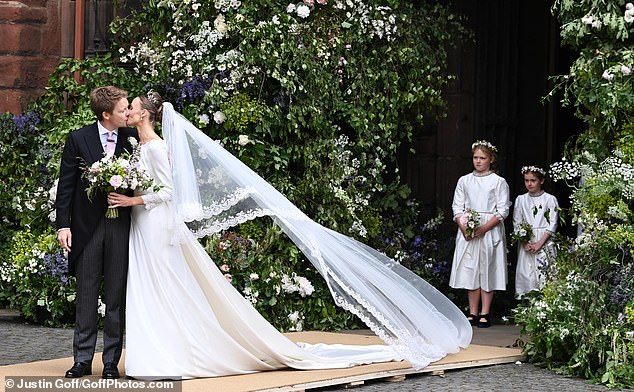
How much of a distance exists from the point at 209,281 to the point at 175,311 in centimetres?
31

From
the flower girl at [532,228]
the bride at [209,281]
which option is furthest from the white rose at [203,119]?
the flower girl at [532,228]

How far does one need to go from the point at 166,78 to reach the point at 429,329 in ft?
12.6

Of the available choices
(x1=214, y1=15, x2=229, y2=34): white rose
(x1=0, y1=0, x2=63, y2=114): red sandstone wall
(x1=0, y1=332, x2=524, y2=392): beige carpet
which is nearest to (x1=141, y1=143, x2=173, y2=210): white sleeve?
(x1=0, y1=332, x2=524, y2=392): beige carpet

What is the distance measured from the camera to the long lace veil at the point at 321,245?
805 cm

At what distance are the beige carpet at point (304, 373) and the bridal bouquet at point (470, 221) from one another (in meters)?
1.95

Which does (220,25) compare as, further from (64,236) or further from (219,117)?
(64,236)

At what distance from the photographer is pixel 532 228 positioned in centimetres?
1138

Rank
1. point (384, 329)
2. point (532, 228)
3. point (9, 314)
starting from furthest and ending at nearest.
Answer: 1. point (9, 314)
2. point (532, 228)
3. point (384, 329)

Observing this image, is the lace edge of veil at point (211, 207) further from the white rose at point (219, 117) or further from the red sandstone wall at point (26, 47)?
the red sandstone wall at point (26, 47)

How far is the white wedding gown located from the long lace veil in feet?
0.43

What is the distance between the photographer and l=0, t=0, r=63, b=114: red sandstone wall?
13109 mm

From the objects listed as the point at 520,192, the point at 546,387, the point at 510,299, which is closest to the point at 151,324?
the point at 546,387

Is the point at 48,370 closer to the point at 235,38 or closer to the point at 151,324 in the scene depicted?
the point at 151,324

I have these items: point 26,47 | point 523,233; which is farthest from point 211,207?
point 26,47
